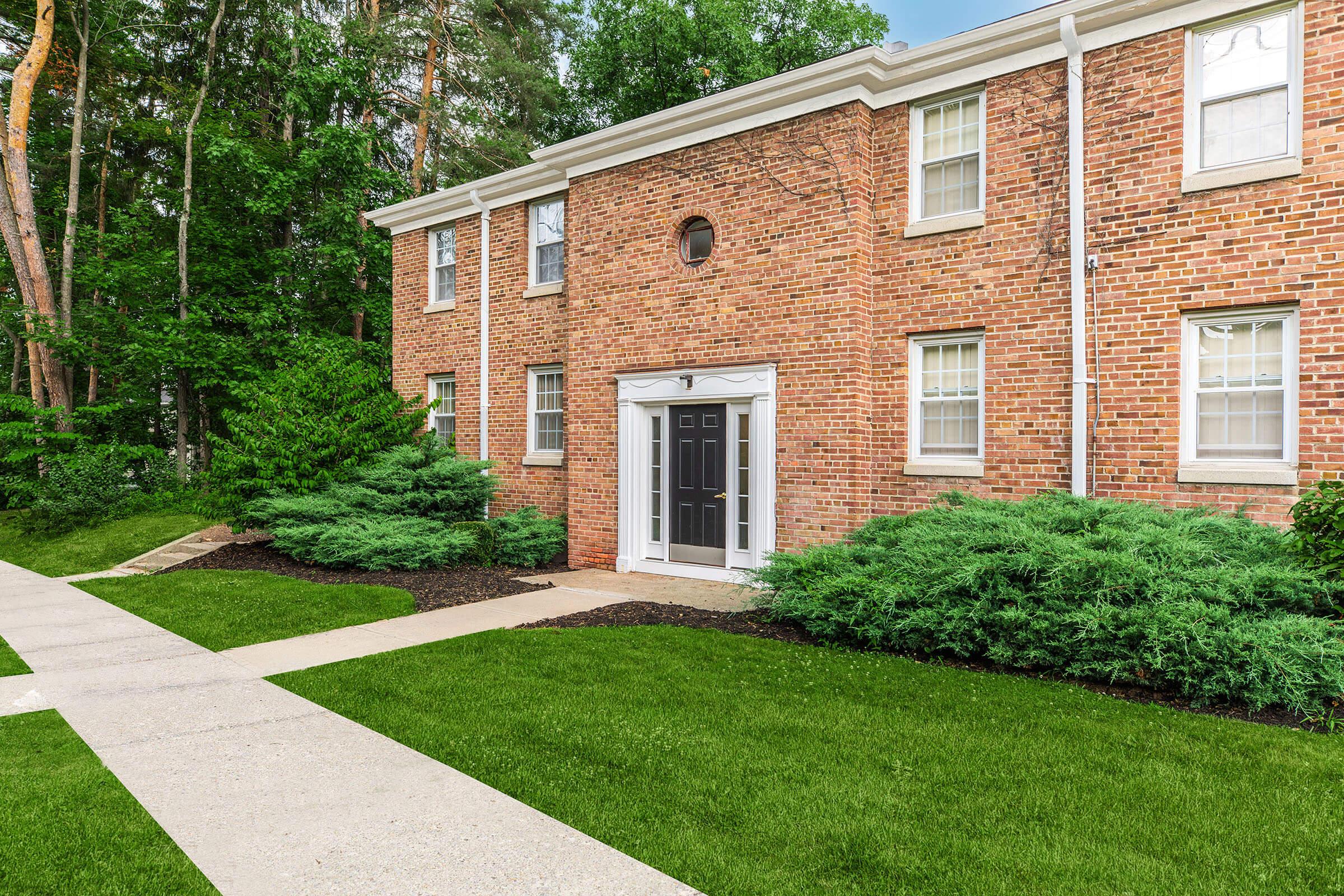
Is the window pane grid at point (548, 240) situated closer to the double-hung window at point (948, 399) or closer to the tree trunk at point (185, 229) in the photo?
the double-hung window at point (948, 399)

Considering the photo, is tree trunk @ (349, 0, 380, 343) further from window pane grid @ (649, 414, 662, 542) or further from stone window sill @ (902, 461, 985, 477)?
A: stone window sill @ (902, 461, 985, 477)

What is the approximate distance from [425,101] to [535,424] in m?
13.0

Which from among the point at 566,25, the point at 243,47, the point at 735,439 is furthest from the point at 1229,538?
the point at 243,47

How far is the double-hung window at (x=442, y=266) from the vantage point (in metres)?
14.8

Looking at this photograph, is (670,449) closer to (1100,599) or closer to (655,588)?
(655,588)

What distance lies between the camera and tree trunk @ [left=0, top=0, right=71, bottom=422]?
58.6 feet

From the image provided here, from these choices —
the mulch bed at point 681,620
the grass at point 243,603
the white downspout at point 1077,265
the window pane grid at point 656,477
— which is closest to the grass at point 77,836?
the grass at point 243,603

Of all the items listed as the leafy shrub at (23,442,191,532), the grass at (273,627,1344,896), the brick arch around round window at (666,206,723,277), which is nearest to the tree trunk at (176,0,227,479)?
the leafy shrub at (23,442,191,532)

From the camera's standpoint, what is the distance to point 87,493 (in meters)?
15.0

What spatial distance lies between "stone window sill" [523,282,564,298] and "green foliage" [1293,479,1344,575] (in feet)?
32.1

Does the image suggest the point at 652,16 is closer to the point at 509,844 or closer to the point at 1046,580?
the point at 1046,580

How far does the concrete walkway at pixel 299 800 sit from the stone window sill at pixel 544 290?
789 cm

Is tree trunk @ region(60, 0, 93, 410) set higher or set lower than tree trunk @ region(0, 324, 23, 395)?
higher

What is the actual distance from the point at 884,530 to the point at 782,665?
230 cm
